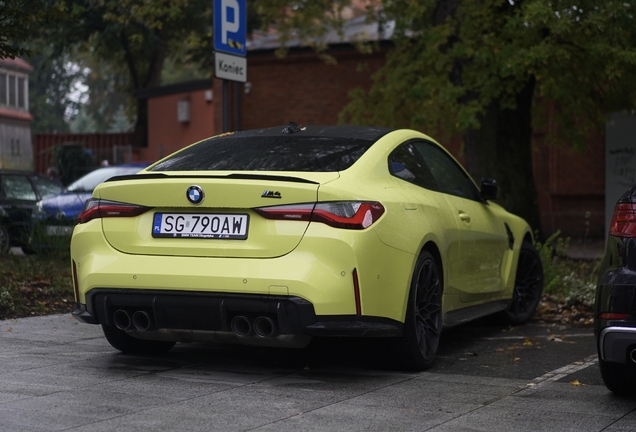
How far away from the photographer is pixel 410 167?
683 cm

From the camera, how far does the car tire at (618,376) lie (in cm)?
563

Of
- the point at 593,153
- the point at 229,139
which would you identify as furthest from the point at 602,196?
the point at 229,139

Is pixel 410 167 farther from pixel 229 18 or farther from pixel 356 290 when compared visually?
pixel 229 18

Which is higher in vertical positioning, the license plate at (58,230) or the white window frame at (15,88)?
the white window frame at (15,88)

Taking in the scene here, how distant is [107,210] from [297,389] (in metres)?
1.51

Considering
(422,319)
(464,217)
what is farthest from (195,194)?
(464,217)

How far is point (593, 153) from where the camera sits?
2372 centimetres

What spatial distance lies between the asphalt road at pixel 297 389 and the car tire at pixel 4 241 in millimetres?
3898

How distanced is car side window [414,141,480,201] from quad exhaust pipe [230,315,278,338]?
2.01 meters

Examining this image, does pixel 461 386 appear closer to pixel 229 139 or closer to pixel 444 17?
pixel 229 139

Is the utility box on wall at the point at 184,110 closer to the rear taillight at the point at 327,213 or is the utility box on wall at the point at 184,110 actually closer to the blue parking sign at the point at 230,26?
the blue parking sign at the point at 230,26

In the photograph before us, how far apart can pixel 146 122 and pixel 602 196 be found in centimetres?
1859

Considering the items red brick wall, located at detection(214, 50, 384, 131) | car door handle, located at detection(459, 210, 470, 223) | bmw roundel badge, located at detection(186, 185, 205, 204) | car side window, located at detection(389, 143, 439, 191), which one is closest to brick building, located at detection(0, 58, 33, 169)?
red brick wall, located at detection(214, 50, 384, 131)

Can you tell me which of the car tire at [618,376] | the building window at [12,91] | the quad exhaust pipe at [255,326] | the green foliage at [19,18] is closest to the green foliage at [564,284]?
the car tire at [618,376]
